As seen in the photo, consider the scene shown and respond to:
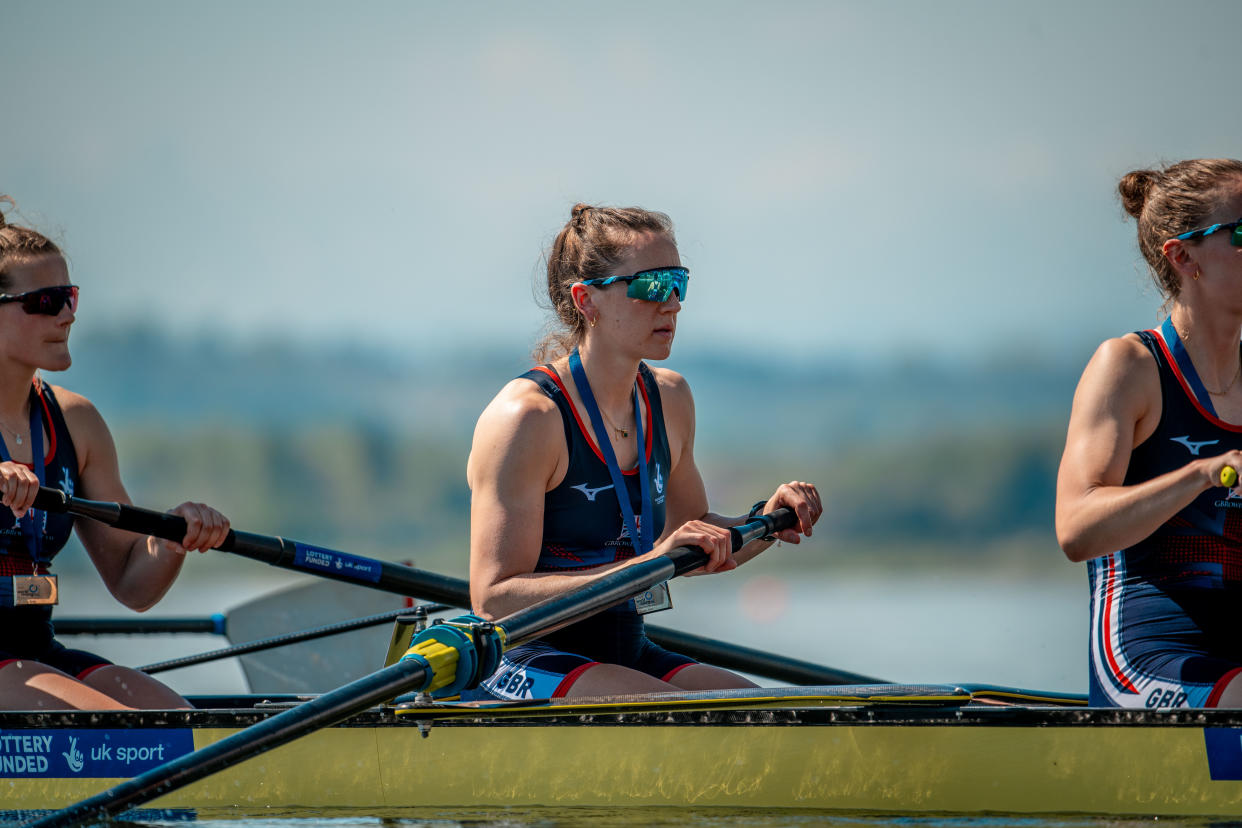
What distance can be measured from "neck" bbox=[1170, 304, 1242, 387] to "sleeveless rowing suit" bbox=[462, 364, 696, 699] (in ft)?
5.40

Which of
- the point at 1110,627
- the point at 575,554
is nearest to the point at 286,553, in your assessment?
the point at 575,554

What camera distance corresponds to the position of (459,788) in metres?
3.87

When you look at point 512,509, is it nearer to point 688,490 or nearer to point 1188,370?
point 688,490

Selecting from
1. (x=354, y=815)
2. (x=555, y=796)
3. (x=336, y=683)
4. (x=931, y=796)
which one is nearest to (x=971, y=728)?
(x=931, y=796)

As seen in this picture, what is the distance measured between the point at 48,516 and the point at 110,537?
13.3 inches

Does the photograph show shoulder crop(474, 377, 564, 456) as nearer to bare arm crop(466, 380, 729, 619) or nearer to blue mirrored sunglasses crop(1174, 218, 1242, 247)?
bare arm crop(466, 380, 729, 619)

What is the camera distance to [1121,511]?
11.2ft

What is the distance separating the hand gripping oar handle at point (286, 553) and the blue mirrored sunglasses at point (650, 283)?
176 cm

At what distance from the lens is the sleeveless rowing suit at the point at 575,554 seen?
3.96 m

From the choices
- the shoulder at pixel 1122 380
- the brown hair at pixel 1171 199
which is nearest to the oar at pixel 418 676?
the shoulder at pixel 1122 380

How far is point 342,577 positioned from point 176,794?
1326mm

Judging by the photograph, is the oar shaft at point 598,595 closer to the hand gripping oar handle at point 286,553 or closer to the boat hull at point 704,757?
the boat hull at point 704,757

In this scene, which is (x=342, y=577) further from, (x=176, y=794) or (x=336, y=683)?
(x=336, y=683)

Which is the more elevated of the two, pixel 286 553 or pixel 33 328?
pixel 33 328
